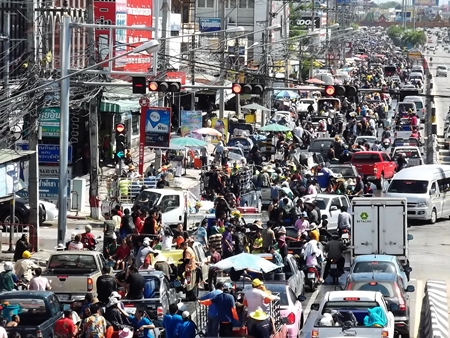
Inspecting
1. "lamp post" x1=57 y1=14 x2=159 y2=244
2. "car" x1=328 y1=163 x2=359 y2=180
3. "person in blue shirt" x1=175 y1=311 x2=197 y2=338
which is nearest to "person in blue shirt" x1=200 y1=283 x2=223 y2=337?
"person in blue shirt" x1=175 y1=311 x2=197 y2=338

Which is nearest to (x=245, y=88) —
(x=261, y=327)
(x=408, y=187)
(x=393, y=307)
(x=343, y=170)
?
(x=408, y=187)

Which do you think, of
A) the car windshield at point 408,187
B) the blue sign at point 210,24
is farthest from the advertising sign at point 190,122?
the blue sign at point 210,24

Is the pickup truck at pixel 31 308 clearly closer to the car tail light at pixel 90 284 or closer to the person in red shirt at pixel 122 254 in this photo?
the car tail light at pixel 90 284

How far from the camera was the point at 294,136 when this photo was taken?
61531mm

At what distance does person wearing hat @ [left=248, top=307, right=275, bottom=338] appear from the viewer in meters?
20.7

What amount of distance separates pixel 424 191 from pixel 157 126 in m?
9.48

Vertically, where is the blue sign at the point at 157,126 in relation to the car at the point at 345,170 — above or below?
above

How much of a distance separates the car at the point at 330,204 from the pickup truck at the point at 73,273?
1276cm

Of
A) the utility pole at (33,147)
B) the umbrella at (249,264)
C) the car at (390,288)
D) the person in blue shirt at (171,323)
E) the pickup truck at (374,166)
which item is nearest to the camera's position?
the person in blue shirt at (171,323)

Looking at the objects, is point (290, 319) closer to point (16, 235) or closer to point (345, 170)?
point (16, 235)

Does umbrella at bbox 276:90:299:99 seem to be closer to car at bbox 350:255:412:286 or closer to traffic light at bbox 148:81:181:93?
traffic light at bbox 148:81:181:93

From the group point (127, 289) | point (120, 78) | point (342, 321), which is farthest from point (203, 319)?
point (120, 78)

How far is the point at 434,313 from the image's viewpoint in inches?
906

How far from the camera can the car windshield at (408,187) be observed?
42.0 metres
